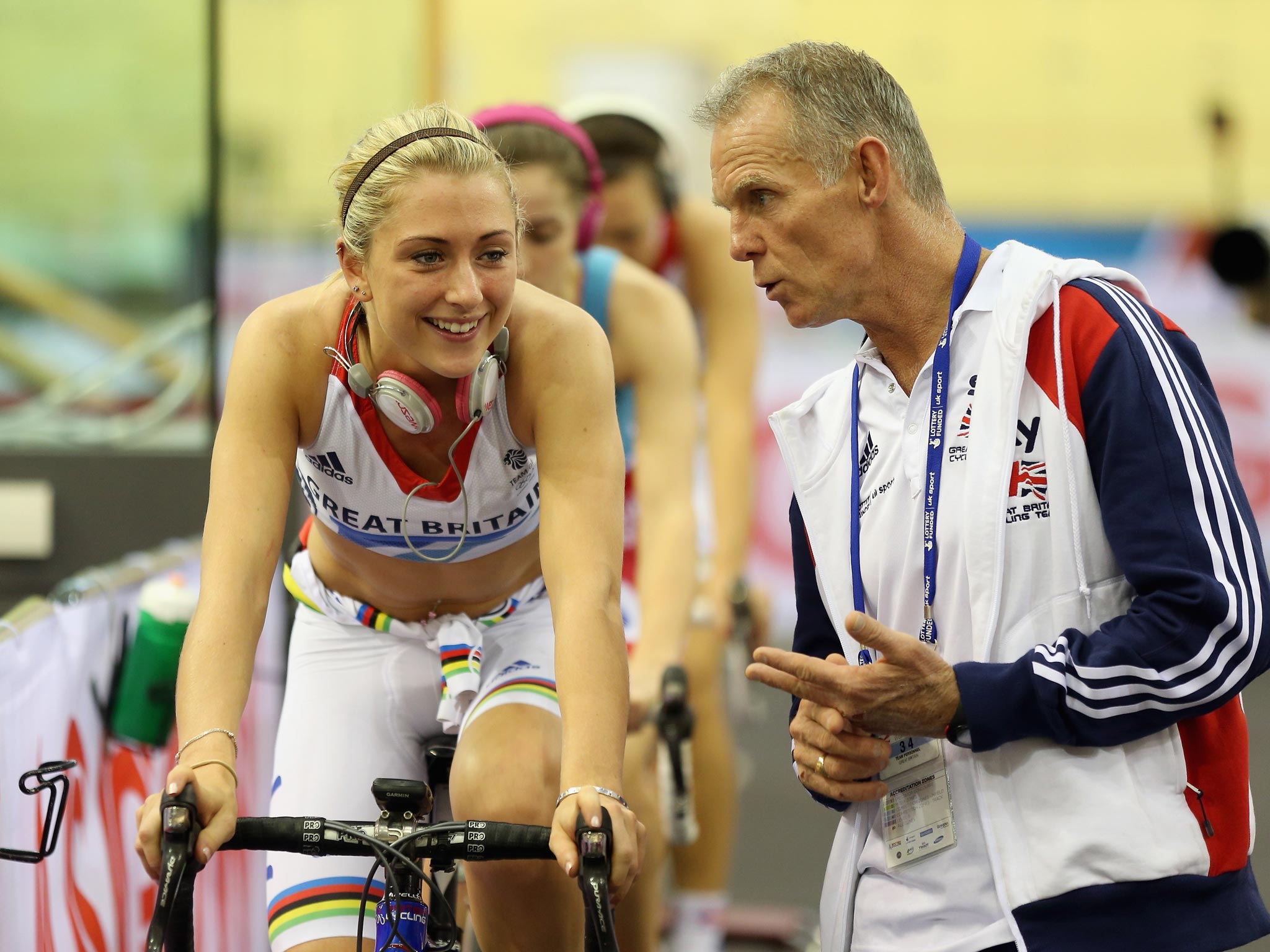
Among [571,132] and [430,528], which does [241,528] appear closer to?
[430,528]

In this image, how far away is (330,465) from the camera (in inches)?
103

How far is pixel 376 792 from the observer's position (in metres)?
2.20

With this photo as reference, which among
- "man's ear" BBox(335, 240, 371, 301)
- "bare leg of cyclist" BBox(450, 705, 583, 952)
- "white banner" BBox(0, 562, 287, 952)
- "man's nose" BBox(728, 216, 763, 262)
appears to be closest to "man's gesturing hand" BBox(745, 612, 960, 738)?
"bare leg of cyclist" BBox(450, 705, 583, 952)

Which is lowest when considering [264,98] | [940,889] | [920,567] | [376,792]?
[940,889]

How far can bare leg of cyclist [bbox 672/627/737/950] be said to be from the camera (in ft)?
14.7

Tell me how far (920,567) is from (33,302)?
5478 millimetres

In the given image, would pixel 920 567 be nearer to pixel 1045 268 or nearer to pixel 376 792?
pixel 1045 268

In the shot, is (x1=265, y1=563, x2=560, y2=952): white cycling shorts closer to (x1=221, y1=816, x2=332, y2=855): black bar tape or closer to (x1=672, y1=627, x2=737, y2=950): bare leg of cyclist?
(x1=221, y1=816, x2=332, y2=855): black bar tape

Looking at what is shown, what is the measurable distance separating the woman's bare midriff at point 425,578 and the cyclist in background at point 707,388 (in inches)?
56.0

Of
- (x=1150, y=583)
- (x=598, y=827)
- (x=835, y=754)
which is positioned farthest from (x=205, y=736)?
A: (x=1150, y=583)

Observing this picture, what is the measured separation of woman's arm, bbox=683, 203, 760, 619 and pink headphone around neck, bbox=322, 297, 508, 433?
196 cm

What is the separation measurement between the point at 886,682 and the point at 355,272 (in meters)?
1.02

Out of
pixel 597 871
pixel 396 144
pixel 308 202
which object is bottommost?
pixel 597 871

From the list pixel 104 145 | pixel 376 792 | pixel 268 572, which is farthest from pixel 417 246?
pixel 104 145
